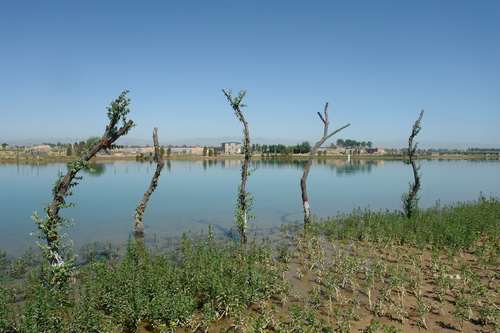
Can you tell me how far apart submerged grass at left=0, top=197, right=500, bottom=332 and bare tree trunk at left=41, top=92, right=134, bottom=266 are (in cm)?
75

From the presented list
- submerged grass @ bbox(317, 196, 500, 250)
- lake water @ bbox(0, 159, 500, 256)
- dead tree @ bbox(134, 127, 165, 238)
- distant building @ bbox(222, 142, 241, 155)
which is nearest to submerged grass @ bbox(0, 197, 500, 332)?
submerged grass @ bbox(317, 196, 500, 250)

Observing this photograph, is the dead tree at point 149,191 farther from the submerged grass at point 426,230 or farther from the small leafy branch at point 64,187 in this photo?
the submerged grass at point 426,230

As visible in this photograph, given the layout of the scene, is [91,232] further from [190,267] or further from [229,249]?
[190,267]

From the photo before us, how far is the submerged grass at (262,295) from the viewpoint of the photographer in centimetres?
652

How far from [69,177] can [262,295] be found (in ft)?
21.1

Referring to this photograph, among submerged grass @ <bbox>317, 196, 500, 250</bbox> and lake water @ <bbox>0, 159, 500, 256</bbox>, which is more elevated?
submerged grass @ <bbox>317, 196, 500, 250</bbox>

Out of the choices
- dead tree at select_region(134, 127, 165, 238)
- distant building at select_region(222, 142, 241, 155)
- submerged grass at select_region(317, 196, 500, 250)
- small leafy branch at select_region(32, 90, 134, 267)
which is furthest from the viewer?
distant building at select_region(222, 142, 241, 155)

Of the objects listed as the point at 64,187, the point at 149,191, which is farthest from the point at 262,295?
the point at 149,191

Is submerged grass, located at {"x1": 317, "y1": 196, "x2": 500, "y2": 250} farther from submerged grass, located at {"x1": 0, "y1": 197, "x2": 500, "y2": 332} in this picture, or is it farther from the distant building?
the distant building

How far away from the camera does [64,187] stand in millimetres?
9203

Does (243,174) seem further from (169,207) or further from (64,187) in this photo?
(169,207)

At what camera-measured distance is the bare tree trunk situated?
890 centimetres

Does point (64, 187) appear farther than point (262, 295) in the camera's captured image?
Yes

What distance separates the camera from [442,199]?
29.4 m
